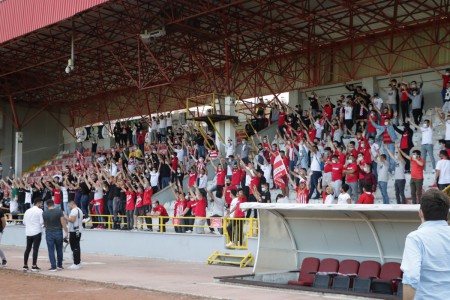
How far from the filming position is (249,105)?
3609cm

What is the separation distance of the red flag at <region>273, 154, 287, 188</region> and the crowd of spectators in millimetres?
220

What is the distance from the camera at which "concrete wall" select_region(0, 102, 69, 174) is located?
45188 millimetres

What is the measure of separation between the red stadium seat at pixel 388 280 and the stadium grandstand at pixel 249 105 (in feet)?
5.29

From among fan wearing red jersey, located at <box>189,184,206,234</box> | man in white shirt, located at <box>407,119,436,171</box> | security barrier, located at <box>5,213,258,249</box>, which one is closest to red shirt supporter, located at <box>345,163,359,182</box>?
man in white shirt, located at <box>407,119,436,171</box>

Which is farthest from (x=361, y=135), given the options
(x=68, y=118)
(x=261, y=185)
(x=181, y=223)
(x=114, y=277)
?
(x=68, y=118)

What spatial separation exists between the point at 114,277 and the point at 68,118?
35.8 m

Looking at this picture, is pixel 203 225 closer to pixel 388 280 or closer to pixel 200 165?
pixel 200 165

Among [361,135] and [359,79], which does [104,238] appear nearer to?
[361,135]

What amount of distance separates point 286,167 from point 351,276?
32.1 feet

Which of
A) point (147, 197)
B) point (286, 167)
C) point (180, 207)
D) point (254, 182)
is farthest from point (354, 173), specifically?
point (147, 197)

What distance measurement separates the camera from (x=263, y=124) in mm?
30828

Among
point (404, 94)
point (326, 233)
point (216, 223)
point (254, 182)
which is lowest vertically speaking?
point (326, 233)

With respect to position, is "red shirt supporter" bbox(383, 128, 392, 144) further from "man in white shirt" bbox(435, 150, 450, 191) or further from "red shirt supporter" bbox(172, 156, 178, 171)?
"red shirt supporter" bbox(172, 156, 178, 171)

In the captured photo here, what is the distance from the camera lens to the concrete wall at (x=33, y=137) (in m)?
45.2
